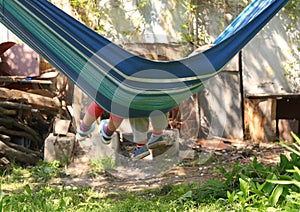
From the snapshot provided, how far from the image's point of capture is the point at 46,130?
4547 millimetres

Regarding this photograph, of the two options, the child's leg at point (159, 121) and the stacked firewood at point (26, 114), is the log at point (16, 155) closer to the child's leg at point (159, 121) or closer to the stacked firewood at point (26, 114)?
the stacked firewood at point (26, 114)

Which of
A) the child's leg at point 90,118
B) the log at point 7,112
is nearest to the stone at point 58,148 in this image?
the log at point 7,112

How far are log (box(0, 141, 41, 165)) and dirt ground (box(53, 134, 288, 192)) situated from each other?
1.04ft

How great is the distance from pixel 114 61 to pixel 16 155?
1.80m

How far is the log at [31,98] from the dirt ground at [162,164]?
421 mm

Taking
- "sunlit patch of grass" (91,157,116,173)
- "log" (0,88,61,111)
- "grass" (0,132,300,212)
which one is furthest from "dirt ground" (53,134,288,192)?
"log" (0,88,61,111)

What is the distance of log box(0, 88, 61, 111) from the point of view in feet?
13.6

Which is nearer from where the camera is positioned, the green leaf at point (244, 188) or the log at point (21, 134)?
the green leaf at point (244, 188)

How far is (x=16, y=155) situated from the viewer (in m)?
4.05

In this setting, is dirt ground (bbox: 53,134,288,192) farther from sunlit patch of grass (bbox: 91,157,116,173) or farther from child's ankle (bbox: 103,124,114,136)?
child's ankle (bbox: 103,124,114,136)

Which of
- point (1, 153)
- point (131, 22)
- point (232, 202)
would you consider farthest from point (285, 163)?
point (131, 22)

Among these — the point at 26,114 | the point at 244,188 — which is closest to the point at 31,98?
the point at 26,114

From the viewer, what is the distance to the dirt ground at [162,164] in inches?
148

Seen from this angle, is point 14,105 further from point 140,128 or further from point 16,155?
point 140,128
